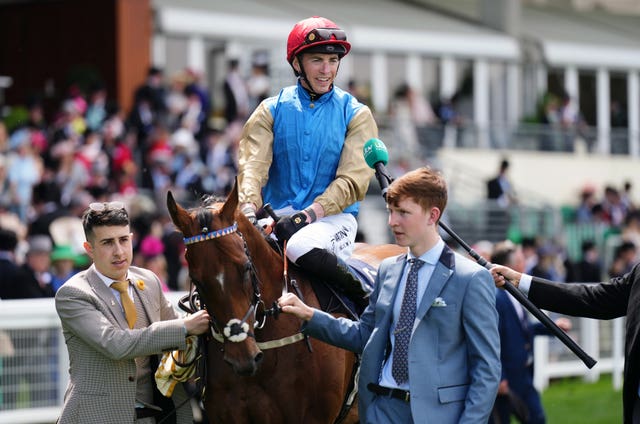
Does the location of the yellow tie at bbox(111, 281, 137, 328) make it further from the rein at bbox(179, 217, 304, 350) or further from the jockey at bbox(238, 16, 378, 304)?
the jockey at bbox(238, 16, 378, 304)

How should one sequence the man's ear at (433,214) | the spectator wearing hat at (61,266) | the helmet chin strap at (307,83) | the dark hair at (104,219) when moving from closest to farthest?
the man's ear at (433,214) < the dark hair at (104,219) < the helmet chin strap at (307,83) < the spectator wearing hat at (61,266)

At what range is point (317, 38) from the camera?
6.15 meters

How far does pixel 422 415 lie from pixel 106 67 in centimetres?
1739

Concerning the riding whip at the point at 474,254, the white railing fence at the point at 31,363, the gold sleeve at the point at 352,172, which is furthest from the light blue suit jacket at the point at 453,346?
the white railing fence at the point at 31,363

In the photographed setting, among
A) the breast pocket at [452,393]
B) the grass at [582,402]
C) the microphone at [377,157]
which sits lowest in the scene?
the grass at [582,402]

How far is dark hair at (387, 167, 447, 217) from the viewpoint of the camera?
4.70 metres

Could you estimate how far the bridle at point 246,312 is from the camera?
5133 millimetres

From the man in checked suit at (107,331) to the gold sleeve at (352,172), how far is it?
1169 mm

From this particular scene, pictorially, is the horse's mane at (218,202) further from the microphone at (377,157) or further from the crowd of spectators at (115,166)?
the crowd of spectators at (115,166)

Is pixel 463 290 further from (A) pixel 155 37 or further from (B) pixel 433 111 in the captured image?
(B) pixel 433 111

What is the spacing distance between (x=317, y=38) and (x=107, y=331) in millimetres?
1939

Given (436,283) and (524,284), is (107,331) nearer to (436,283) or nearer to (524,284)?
(436,283)

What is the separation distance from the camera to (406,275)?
486 cm

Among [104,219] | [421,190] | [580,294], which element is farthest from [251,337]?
[580,294]
